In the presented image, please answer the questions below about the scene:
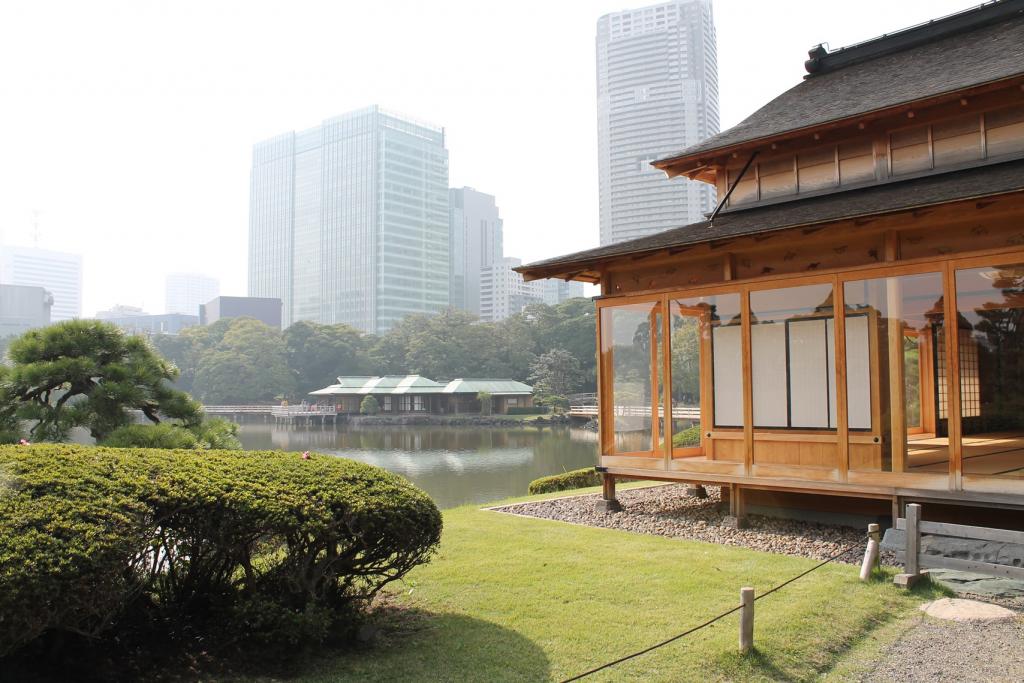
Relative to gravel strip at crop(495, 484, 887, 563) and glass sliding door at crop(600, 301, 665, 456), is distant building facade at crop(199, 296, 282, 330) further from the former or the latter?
glass sliding door at crop(600, 301, 665, 456)

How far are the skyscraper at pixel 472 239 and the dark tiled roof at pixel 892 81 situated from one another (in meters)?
132

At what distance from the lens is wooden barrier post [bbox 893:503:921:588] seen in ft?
19.1

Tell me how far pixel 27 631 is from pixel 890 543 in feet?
19.3

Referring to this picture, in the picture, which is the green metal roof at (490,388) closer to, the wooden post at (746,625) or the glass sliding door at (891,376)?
the glass sliding door at (891,376)

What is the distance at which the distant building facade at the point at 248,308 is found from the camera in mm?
109750

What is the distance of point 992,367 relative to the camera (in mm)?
7754

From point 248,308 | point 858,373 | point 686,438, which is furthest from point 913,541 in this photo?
point 248,308

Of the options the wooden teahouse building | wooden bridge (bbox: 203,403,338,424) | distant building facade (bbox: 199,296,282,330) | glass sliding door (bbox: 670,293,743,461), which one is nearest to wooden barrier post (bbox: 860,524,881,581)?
the wooden teahouse building

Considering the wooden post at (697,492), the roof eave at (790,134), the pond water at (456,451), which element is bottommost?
the pond water at (456,451)

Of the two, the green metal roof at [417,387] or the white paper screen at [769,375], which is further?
the green metal roof at [417,387]

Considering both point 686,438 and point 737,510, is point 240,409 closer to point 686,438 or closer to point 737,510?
point 686,438

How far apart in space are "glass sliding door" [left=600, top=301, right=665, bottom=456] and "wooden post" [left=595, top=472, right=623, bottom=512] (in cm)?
35

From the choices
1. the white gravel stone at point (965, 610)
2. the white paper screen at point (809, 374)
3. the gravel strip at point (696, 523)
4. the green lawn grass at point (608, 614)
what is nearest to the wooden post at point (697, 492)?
the gravel strip at point (696, 523)

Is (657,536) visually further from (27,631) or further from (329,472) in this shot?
(27,631)
